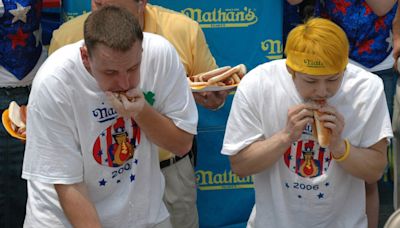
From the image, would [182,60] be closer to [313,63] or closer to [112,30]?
[313,63]

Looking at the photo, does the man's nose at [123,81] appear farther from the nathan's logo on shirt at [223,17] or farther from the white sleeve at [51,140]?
the nathan's logo on shirt at [223,17]

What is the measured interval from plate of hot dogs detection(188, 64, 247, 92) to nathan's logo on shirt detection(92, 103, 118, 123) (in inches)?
27.2

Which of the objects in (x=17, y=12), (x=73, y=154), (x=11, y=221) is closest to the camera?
(x=73, y=154)

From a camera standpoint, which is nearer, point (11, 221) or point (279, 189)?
point (279, 189)

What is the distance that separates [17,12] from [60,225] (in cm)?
153

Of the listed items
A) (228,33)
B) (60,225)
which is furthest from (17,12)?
(60,225)

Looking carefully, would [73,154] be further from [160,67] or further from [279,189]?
[279,189]

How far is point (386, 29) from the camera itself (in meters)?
5.11

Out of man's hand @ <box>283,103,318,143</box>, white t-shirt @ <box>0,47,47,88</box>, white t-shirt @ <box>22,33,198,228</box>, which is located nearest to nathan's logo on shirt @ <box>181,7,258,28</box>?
white t-shirt @ <box>0,47,47,88</box>

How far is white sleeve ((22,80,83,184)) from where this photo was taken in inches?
136

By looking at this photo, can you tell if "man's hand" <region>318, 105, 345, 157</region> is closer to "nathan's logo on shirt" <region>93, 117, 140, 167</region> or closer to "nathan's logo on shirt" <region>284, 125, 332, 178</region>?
"nathan's logo on shirt" <region>284, 125, 332, 178</region>

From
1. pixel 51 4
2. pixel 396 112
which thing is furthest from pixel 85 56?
pixel 396 112

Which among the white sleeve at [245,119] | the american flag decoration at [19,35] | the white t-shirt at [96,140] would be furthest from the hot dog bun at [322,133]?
the american flag decoration at [19,35]

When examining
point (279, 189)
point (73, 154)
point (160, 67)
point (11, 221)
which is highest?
point (160, 67)
